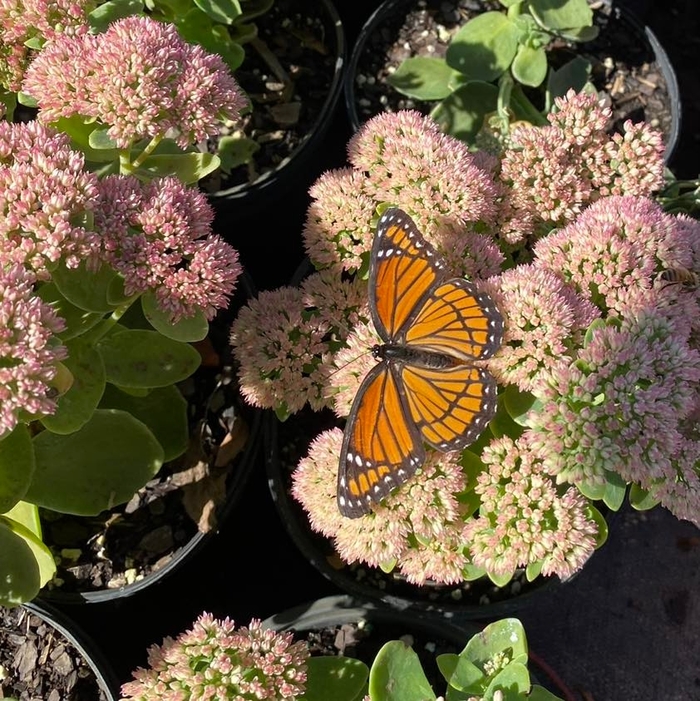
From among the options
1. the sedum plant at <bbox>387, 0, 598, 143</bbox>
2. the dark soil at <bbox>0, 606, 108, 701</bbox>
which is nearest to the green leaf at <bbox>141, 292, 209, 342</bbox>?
the dark soil at <bbox>0, 606, 108, 701</bbox>

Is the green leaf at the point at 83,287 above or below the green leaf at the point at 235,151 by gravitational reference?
above

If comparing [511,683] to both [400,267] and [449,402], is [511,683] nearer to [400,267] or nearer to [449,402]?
[449,402]

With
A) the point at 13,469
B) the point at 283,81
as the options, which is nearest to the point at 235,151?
the point at 283,81

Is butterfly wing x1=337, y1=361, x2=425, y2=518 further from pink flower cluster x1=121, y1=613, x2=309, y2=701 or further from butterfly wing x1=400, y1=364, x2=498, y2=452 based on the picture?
pink flower cluster x1=121, y1=613, x2=309, y2=701

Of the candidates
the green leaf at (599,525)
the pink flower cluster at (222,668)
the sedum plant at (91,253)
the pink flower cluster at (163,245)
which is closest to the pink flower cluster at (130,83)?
the sedum plant at (91,253)

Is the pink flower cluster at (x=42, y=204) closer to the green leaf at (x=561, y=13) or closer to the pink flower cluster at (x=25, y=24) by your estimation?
the pink flower cluster at (x=25, y=24)
